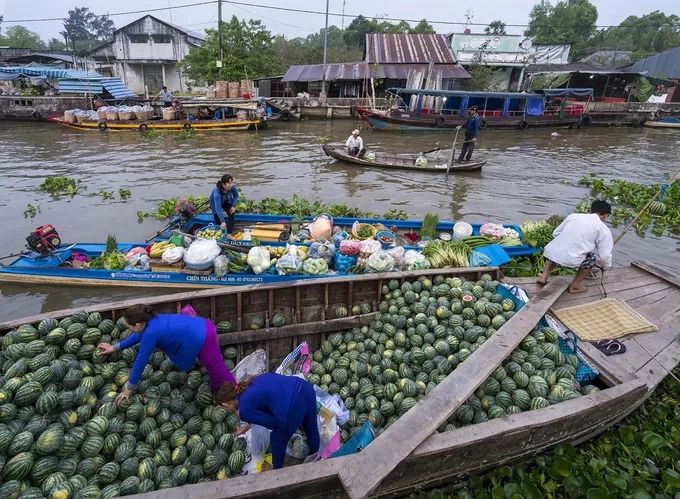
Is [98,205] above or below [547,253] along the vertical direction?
below

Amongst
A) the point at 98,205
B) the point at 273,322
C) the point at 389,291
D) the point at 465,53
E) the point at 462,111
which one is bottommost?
the point at 98,205

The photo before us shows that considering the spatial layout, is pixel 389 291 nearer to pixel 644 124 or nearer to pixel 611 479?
pixel 611 479

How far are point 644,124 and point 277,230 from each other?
36.5m

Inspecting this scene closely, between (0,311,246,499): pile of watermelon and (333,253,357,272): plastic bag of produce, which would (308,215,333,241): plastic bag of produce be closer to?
(333,253,357,272): plastic bag of produce

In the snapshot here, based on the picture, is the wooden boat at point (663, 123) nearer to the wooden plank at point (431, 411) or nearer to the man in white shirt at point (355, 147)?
the man in white shirt at point (355, 147)

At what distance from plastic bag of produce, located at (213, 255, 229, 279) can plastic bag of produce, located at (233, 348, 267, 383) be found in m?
2.24

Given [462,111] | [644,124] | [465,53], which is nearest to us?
[462,111]

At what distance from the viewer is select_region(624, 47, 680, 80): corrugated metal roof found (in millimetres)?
37375

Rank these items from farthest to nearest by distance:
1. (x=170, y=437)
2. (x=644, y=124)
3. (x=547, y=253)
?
1. (x=644, y=124)
2. (x=547, y=253)
3. (x=170, y=437)

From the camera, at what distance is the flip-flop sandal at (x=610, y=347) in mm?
4361

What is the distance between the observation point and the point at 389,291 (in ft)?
18.0

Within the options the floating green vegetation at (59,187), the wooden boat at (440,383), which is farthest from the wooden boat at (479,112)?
the wooden boat at (440,383)

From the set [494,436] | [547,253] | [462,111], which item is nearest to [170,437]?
[494,436]

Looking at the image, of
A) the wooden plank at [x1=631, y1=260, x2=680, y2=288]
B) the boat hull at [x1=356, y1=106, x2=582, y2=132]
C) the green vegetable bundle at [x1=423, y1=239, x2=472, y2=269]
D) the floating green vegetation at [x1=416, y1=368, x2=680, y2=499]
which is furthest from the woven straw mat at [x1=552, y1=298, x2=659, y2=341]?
the boat hull at [x1=356, y1=106, x2=582, y2=132]
